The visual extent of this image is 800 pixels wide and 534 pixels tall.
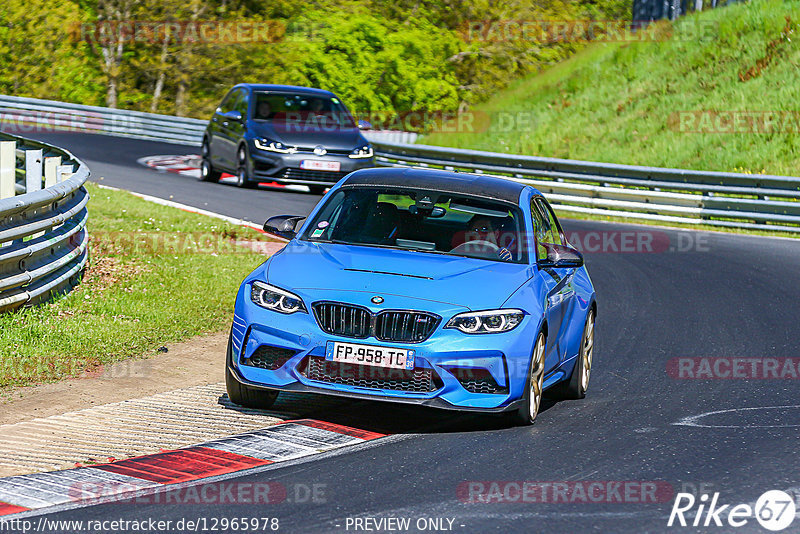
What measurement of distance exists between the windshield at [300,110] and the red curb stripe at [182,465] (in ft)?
53.2

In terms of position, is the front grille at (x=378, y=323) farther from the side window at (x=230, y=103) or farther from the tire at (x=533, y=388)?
the side window at (x=230, y=103)

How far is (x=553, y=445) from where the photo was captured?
7.36 metres

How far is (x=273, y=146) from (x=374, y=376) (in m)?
15.0

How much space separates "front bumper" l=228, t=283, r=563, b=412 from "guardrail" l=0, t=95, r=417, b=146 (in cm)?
2965

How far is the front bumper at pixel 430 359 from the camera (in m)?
7.34

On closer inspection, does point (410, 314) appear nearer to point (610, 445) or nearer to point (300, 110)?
point (610, 445)

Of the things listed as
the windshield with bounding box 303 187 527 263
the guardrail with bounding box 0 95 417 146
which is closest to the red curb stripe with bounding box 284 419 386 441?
the windshield with bounding box 303 187 527 263

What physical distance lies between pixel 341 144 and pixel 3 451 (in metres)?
15.9

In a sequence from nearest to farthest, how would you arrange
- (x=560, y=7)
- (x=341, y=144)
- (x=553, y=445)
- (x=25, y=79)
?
(x=553, y=445) < (x=341, y=144) < (x=25, y=79) < (x=560, y=7)

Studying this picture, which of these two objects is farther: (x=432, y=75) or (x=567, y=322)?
(x=432, y=75)

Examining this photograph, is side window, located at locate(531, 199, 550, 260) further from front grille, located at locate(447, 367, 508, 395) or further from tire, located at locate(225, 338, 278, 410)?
tire, located at locate(225, 338, 278, 410)

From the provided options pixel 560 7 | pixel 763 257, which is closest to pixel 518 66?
pixel 560 7

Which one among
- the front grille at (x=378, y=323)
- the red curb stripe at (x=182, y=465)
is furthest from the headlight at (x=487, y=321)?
the red curb stripe at (x=182, y=465)

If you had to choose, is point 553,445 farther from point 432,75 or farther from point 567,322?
point 432,75
